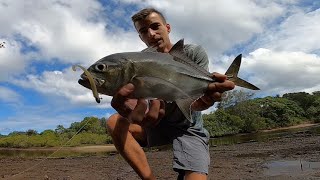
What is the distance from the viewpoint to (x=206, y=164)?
17.8ft

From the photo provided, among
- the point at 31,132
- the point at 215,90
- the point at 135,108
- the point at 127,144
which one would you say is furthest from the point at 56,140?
the point at 215,90

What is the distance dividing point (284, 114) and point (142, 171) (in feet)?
293

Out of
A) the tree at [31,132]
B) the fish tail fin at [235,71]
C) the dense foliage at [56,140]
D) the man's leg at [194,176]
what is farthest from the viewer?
the tree at [31,132]

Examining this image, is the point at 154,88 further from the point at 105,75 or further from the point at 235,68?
the point at 235,68

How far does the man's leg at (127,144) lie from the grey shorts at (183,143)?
30 cm

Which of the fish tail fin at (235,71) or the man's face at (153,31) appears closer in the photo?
the fish tail fin at (235,71)

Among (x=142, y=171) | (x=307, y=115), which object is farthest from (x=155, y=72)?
(x=307, y=115)

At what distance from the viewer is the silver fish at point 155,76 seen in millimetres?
3373

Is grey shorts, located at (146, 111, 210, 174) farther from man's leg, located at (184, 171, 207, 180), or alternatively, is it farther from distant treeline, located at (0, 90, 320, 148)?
distant treeline, located at (0, 90, 320, 148)

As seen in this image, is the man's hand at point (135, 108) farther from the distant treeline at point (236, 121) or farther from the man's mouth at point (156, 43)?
the distant treeline at point (236, 121)

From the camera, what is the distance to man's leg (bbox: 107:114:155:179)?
209 inches

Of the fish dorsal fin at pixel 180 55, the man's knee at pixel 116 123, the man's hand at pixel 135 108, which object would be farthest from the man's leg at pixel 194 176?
the fish dorsal fin at pixel 180 55

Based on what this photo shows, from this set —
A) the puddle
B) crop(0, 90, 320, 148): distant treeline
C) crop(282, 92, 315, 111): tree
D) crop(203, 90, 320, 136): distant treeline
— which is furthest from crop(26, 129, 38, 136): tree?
crop(282, 92, 315, 111): tree

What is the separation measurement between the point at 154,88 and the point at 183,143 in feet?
6.51
